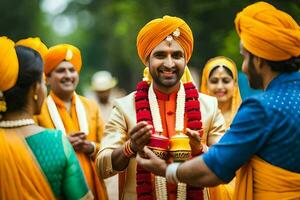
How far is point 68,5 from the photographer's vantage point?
44.2 m

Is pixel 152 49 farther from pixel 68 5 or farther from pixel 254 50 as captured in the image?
pixel 68 5

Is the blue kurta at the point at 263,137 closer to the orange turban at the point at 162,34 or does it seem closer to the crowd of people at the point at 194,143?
the crowd of people at the point at 194,143

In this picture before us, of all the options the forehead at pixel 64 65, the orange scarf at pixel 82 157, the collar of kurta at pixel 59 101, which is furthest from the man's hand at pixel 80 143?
the forehead at pixel 64 65

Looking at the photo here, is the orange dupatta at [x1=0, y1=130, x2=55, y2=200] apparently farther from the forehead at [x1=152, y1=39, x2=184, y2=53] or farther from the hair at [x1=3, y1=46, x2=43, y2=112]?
the forehead at [x1=152, y1=39, x2=184, y2=53]

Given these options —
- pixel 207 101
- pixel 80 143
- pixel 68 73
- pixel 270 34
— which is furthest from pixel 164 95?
pixel 68 73

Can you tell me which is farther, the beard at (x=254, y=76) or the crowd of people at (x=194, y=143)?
the beard at (x=254, y=76)

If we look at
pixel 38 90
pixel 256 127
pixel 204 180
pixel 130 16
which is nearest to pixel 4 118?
pixel 38 90

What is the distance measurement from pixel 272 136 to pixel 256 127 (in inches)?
4.9

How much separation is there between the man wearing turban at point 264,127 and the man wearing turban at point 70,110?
8.29 feet

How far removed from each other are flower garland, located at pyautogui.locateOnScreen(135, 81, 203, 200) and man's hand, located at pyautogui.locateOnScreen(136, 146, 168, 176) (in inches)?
Answer: 21.4

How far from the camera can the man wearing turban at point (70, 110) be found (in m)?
6.68

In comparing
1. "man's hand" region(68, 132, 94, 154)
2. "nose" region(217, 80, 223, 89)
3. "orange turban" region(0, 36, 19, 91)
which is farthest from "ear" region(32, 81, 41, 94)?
"nose" region(217, 80, 223, 89)

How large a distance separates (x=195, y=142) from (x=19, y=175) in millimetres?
1327

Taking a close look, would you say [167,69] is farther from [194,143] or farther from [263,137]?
[263,137]
